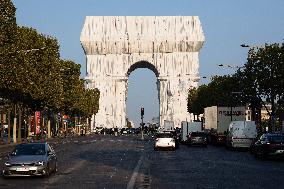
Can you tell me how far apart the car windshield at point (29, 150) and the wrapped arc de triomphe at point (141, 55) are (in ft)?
480

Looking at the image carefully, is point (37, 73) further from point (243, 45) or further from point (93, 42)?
point (93, 42)

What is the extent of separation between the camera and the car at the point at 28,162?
2920 centimetres

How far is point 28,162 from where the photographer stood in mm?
29297

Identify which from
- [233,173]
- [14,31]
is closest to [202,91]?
[14,31]

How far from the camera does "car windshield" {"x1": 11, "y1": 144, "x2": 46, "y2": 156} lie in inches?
1213

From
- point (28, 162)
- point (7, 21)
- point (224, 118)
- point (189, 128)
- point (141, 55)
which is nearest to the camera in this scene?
point (28, 162)

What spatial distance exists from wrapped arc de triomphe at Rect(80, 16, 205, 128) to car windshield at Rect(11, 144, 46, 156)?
14639 cm

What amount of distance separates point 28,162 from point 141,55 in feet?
515

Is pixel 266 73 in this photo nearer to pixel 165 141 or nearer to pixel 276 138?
pixel 165 141

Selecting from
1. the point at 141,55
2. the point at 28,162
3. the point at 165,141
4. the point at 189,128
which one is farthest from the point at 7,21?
the point at 141,55

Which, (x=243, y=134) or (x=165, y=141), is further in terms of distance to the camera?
(x=243, y=134)

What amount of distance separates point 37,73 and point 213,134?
20873mm

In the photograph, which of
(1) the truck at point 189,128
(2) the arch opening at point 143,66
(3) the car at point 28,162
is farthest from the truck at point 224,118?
(2) the arch opening at point 143,66

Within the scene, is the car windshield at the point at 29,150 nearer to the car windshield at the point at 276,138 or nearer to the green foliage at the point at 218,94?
the car windshield at the point at 276,138
